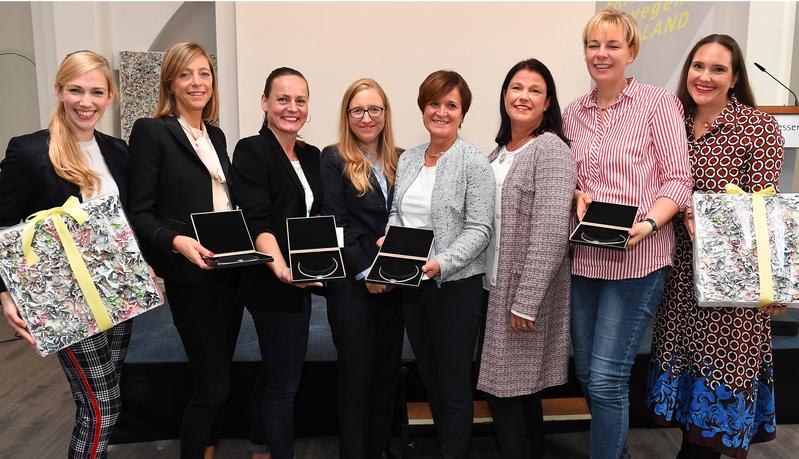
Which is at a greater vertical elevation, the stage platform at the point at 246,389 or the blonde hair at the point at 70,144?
the blonde hair at the point at 70,144

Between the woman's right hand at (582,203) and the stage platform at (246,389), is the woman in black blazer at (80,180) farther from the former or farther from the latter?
the woman's right hand at (582,203)

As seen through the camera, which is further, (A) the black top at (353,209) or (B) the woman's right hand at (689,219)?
(A) the black top at (353,209)

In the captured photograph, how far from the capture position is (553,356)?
1.95 metres

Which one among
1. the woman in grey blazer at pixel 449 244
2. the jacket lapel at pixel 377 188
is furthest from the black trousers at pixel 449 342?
the jacket lapel at pixel 377 188

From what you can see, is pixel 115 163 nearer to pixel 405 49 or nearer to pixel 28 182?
pixel 28 182

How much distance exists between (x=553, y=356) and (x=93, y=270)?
148cm

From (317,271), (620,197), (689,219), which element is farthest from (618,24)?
(317,271)

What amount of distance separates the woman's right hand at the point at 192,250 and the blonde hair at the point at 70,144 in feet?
0.98

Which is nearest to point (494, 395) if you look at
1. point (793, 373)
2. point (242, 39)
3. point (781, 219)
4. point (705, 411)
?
point (705, 411)

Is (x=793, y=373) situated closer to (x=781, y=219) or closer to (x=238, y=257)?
(x=781, y=219)

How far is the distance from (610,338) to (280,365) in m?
1.12

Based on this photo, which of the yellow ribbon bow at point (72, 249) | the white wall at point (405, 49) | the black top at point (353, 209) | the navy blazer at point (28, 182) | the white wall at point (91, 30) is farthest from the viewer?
the white wall at point (91, 30)

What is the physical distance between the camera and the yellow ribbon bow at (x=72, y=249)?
1.54 m

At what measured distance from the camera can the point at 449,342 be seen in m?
1.91
